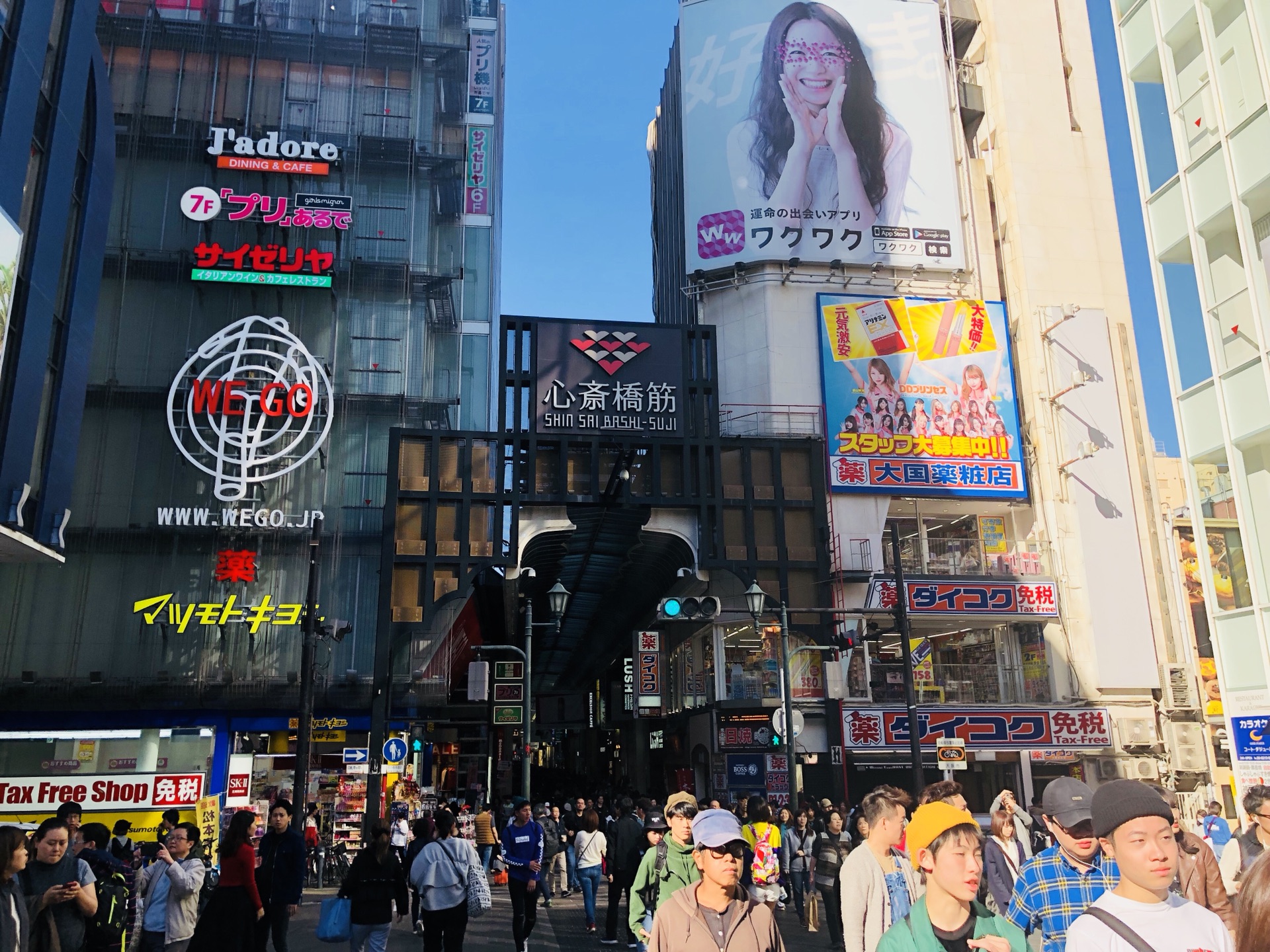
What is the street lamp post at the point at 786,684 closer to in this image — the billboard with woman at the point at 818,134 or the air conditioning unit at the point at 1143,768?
the air conditioning unit at the point at 1143,768

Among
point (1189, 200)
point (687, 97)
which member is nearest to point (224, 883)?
point (1189, 200)

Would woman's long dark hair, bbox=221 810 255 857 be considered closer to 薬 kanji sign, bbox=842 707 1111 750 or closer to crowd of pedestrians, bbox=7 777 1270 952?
crowd of pedestrians, bbox=7 777 1270 952

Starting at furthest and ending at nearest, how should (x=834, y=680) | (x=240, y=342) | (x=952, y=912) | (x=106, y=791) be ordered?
1. (x=240, y=342)
2. (x=834, y=680)
3. (x=106, y=791)
4. (x=952, y=912)

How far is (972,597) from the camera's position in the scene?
3225cm

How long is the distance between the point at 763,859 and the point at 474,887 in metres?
2.94

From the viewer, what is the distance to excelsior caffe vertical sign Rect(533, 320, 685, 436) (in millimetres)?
31422

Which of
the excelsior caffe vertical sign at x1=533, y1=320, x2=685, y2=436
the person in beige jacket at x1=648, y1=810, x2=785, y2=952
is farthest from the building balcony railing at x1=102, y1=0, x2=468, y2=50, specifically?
the person in beige jacket at x1=648, y1=810, x2=785, y2=952

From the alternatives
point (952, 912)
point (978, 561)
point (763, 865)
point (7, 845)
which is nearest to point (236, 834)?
point (7, 845)

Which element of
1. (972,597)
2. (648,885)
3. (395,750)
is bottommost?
A: (648,885)

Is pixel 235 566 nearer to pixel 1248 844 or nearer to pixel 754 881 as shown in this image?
pixel 754 881

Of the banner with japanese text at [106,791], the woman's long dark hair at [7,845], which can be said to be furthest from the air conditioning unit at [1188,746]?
the woman's long dark hair at [7,845]

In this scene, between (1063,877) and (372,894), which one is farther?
(372,894)

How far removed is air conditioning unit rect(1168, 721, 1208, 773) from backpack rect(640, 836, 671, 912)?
3139 cm

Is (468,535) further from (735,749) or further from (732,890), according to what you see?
(732,890)
